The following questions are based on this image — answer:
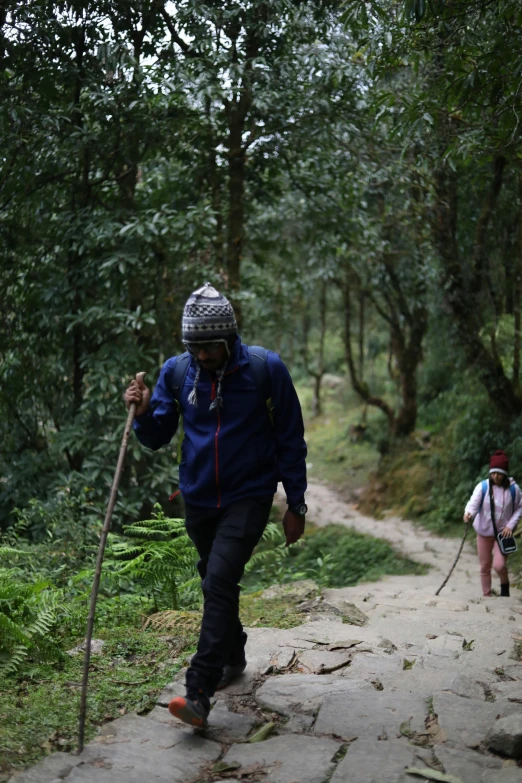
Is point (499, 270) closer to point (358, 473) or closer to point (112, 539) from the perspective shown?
point (358, 473)

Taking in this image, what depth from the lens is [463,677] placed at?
4.45m

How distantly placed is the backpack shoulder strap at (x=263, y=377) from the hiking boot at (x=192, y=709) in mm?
1420

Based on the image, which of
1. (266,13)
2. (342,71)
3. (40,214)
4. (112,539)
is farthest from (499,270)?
(112,539)

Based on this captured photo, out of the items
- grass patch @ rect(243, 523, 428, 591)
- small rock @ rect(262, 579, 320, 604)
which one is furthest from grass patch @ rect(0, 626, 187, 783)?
grass patch @ rect(243, 523, 428, 591)

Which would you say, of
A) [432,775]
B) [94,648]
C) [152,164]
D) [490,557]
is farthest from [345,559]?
[432,775]

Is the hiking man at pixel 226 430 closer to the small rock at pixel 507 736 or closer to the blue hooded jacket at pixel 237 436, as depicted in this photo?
the blue hooded jacket at pixel 237 436

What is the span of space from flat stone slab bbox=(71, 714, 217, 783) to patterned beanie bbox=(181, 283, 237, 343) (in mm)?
1915

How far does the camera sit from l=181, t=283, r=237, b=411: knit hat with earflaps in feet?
12.7

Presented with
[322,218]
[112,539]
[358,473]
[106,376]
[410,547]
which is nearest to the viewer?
[112,539]

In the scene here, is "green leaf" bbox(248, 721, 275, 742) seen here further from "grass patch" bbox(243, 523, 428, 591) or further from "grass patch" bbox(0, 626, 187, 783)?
"grass patch" bbox(243, 523, 428, 591)

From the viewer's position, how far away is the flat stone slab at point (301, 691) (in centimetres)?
400

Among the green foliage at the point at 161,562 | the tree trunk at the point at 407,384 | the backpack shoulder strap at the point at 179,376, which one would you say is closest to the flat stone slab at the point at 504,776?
the backpack shoulder strap at the point at 179,376

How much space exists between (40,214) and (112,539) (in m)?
4.48

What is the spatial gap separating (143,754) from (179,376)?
184 cm
